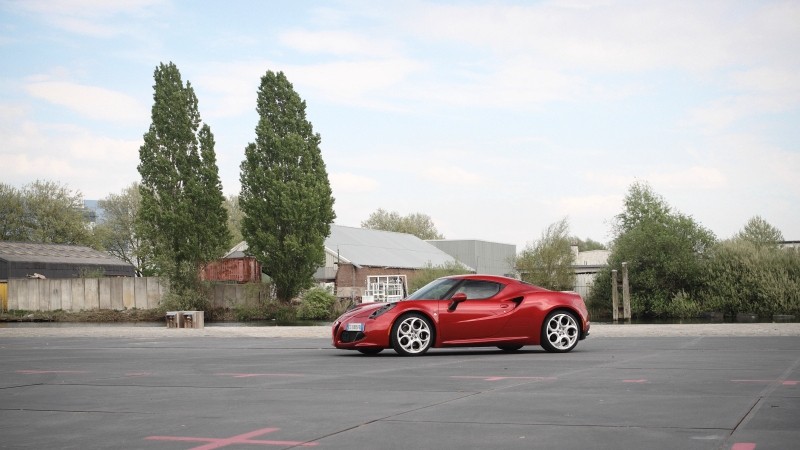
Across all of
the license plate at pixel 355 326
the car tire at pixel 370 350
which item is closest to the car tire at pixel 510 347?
the car tire at pixel 370 350

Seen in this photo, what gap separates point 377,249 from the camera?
250ft

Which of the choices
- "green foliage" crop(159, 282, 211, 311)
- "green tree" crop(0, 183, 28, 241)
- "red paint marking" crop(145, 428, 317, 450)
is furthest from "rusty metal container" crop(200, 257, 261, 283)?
"red paint marking" crop(145, 428, 317, 450)

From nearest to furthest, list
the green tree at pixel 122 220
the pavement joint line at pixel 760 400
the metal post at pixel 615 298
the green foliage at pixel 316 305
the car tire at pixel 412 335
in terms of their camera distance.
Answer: the pavement joint line at pixel 760 400, the car tire at pixel 412 335, the metal post at pixel 615 298, the green foliage at pixel 316 305, the green tree at pixel 122 220

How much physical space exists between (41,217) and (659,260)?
61.3 meters

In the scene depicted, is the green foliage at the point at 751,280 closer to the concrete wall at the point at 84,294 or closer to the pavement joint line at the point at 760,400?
the concrete wall at the point at 84,294

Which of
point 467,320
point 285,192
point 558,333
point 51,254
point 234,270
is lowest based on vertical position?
point 558,333

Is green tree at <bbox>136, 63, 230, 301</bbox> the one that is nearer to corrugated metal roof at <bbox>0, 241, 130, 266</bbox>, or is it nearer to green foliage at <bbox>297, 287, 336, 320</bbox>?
green foliage at <bbox>297, 287, 336, 320</bbox>

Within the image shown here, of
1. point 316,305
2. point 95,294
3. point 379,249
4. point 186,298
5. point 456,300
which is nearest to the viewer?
point 456,300

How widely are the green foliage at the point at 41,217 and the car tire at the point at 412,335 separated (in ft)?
265

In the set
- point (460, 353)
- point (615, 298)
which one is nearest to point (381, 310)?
point (460, 353)

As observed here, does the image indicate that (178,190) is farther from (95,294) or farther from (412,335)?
(412,335)

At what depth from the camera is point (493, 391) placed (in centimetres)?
970

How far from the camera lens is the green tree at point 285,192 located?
55906 millimetres

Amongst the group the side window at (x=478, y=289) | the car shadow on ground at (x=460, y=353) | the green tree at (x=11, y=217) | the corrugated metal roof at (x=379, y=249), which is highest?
the green tree at (x=11, y=217)
